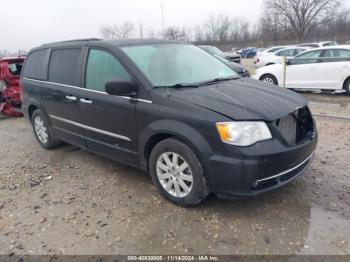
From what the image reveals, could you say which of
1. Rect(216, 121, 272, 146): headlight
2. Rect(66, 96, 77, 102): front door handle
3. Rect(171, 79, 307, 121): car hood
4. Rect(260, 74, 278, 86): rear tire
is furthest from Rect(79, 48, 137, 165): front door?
Rect(260, 74, 278, 86): rear tire

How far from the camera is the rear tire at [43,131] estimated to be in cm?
534

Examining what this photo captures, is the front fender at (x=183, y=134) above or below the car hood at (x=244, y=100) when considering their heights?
below

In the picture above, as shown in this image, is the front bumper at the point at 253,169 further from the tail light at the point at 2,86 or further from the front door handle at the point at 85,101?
the tail light at the point at 2,86

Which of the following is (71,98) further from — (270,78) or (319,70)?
(270,78)

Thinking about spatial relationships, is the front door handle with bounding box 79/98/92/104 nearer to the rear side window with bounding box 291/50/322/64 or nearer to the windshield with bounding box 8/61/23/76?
the windshield with bounding box 8/61/23/76

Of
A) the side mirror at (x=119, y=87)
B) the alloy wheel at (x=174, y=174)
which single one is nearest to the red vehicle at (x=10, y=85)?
the side mirror at (x=119, y=87)

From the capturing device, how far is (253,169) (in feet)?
9.36

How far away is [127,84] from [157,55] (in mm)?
728

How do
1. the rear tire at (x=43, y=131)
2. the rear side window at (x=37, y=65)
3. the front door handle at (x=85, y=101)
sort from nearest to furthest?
the front door handle at (x=85, y=101) → the rear side window at (x=37, y=65) → the rear tire at (x=43, y=131)

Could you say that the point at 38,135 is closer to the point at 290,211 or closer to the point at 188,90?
the point at 188,90

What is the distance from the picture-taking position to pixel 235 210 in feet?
10.9

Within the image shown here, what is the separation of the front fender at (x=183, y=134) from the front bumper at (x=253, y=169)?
113 mm

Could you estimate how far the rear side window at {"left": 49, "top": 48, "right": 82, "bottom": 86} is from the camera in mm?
4340

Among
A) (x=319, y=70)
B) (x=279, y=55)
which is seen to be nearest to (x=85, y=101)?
(x=319, y=70)
